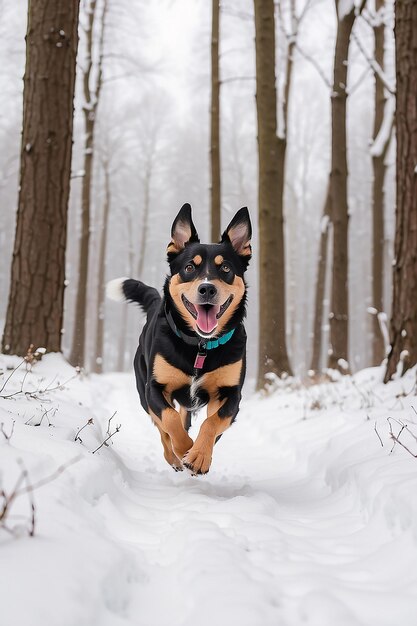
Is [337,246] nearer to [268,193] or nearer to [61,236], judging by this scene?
[268,193]

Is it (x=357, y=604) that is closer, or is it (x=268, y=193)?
(x=357, y=604)

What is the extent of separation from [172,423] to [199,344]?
59 centimetres

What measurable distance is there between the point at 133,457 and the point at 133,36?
15220mm

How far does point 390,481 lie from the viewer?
2.67 meters

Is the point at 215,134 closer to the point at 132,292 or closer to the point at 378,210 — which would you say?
the point at 378,210

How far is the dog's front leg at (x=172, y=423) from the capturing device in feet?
12.3

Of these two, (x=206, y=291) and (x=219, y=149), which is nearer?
(x=206, y=291)

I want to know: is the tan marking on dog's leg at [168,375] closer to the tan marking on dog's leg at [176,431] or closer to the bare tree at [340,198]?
the tan marking on dog's leg at [176,431]

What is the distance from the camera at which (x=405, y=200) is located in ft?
18.1

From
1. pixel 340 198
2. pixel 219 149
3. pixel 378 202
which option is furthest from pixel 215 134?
pixel 378 202

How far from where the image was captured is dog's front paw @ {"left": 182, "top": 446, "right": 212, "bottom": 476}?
337 cm

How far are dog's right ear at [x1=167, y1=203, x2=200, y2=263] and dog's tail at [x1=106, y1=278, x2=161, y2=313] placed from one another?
96cm

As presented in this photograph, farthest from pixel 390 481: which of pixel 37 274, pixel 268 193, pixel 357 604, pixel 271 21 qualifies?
pixel 271 21

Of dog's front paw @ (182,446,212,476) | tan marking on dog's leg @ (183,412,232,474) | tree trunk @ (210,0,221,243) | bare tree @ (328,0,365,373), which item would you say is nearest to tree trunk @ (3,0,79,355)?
tan marking on dog's leg @ (183,412,232,474)
